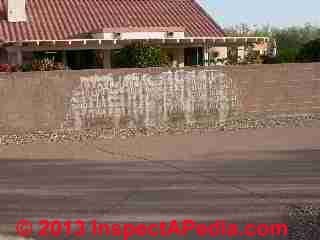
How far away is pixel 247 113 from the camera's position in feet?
57.5

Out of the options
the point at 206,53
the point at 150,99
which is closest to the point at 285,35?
the point at 206,53

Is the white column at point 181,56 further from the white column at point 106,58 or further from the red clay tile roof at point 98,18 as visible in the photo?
the white column at point 106,58

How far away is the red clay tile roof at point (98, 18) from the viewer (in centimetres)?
2920

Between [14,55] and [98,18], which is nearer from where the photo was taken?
[14,55]

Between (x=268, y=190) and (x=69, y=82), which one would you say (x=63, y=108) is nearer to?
(x=69, y=82)

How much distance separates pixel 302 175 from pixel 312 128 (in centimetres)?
646

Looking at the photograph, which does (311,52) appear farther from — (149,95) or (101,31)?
(101,31)

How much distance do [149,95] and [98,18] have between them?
16.0 meters

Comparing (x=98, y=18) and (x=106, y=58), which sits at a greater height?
(x=98, y=18)

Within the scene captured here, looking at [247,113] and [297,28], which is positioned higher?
[297,28]

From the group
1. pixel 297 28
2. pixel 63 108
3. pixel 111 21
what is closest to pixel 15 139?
pixel 63 108

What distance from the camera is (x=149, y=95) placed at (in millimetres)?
15922

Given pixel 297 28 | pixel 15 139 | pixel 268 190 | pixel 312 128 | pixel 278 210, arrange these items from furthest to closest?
pixel 297 28 → pixel 312 128 → pixel 15 139 → pixel 268 190 → pixel 278 210

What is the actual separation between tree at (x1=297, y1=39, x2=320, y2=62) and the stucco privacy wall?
4.01 m
